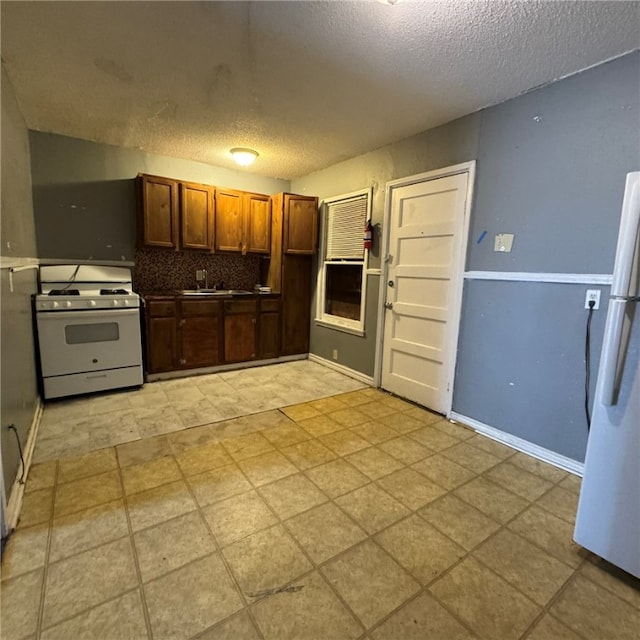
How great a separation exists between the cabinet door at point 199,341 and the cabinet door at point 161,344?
93 millimetres

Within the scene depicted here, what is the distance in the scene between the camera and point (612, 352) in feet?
4.53

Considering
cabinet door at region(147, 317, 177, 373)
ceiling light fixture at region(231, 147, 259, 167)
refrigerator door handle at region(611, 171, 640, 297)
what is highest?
ceiling light fixture at region(231, 147, 259, 167)

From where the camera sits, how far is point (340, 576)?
141 cm

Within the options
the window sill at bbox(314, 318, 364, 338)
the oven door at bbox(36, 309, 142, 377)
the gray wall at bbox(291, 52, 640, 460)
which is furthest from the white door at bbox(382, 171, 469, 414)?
the oven door at bbox(36, 309, 142, 377)

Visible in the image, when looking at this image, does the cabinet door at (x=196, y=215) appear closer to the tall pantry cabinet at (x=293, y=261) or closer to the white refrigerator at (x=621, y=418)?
the tall pantry cabinet at (x=293, y=261)

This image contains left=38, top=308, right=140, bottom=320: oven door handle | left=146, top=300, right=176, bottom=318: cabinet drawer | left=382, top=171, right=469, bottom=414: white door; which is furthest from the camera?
left=146, top=300, right=176, bottom=318: cabinet drawer

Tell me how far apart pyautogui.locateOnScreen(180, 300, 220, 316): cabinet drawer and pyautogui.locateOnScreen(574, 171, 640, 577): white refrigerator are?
11.3ft

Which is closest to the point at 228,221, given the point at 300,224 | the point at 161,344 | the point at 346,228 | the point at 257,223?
the point at 257,223

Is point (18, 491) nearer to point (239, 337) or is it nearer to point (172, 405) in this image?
point (172, 405)

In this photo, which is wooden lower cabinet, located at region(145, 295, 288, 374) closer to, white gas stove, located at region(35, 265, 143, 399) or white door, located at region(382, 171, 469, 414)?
white gas stove, located at region(35, 265, 143, 399)

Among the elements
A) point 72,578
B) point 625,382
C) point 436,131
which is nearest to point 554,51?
point 436,131

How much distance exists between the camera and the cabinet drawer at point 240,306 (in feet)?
13.2

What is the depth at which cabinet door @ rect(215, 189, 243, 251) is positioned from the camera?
13.2ft

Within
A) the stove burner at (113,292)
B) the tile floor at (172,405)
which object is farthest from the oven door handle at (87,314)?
the tile floor at (172,405)
